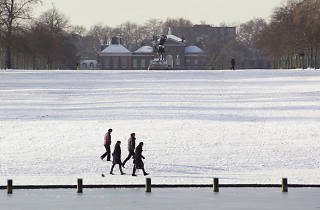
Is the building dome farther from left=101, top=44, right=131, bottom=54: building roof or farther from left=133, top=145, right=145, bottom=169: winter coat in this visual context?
left=133, top=145, right=145, bottom=169: winter coat

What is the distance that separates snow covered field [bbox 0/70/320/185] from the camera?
29.1 metres

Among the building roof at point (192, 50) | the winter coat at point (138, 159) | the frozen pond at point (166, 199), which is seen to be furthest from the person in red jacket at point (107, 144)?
the building roof at point (192, 50)

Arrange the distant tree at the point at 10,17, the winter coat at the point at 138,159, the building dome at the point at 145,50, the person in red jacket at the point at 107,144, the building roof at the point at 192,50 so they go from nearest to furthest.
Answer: the winter coat at the point at 138,159 < the person in red jacket at the point at 107,144 < the distant tree at the point at 10,17 < the building dome at the point at 145,50 < the building roof at the point at 192,50

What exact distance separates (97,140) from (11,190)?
12283 millimetres

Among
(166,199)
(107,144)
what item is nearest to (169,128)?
(107,144)

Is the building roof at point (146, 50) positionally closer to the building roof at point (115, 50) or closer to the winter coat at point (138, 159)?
the building roof at point (115, 50)

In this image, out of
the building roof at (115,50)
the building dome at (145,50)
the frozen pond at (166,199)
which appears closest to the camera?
the frozen pond at (166,199)

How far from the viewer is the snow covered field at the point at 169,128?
2911 centimetres

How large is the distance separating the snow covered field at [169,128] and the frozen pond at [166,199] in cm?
205

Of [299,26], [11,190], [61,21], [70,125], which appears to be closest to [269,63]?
[61,21]

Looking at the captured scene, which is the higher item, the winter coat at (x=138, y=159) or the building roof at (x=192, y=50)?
the building roof at (x=192, y=50)

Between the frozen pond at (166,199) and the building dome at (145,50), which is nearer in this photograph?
the frozen pond at (166,199)

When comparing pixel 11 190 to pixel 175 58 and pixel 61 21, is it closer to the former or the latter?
pixel 61 21

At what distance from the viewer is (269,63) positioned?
191m
